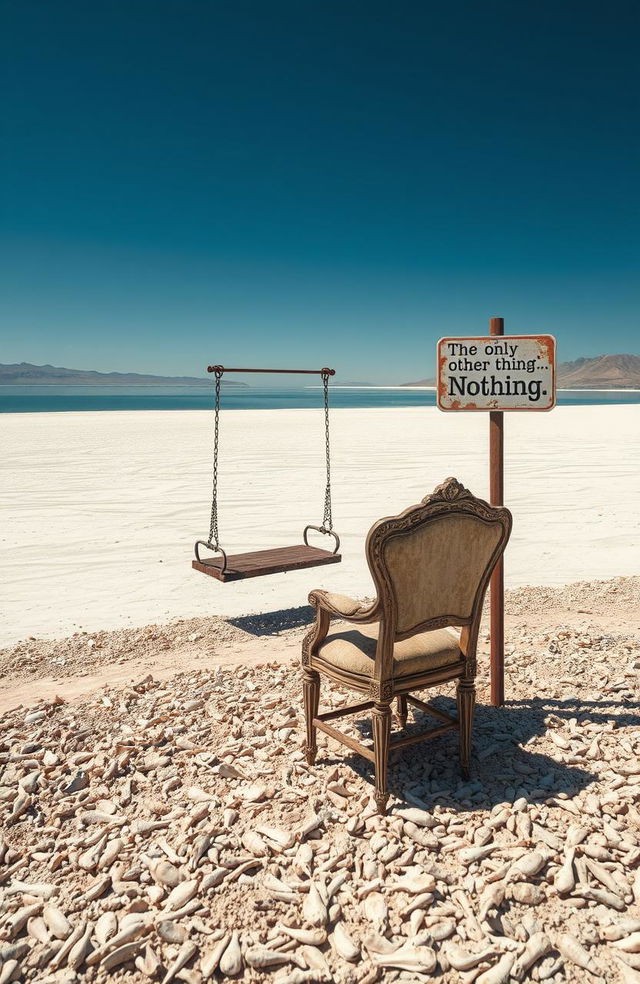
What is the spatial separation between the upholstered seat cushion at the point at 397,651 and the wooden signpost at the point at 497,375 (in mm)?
703

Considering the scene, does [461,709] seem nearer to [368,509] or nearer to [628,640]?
[628,640]

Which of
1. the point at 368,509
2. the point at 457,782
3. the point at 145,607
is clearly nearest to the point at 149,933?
the point at 457,782

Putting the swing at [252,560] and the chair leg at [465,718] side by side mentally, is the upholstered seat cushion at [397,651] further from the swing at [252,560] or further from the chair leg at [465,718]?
the swing at [252,560]

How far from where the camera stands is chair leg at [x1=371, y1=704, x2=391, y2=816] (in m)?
3.10

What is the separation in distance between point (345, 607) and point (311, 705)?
0.63 metres

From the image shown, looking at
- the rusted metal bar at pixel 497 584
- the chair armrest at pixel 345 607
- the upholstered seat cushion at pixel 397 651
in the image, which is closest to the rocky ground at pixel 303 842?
the rusted metal bar at pixel 497 584

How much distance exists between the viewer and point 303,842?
2.92 m

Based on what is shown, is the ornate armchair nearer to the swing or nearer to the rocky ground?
the rocky ground

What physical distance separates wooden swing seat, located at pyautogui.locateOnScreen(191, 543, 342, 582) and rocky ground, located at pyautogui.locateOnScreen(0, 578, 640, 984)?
4.74 feet

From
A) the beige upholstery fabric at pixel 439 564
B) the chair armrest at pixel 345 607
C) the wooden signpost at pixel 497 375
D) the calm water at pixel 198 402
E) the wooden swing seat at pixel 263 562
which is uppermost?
the calm water at pixel 198 402

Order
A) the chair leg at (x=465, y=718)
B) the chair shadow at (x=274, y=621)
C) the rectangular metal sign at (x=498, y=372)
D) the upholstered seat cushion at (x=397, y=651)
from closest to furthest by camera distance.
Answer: the upholstered seat cushion at (x=397, y=651), the chair leg at (x=465, y=718), the rectangular metal sign at (x=498, y=372), the chair shadow at (x=274, y=621)

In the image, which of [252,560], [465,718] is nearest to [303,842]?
[465,718]

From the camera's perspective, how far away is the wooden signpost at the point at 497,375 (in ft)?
12.8

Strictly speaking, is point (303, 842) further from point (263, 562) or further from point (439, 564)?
point (263, 562)
